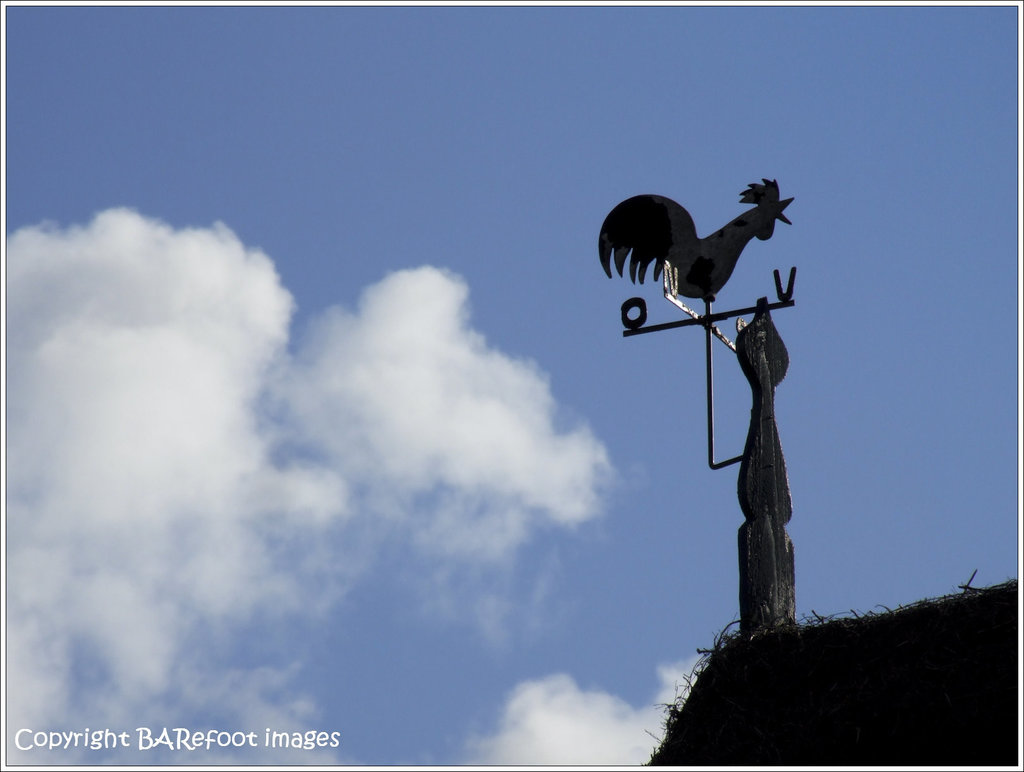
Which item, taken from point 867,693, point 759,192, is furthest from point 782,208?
point 867,693

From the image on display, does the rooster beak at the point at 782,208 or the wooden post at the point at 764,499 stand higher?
the rooster beak at the point at 782,208

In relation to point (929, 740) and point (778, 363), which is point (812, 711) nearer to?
point (929, 740)

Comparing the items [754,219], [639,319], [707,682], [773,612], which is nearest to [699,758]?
[707,682]

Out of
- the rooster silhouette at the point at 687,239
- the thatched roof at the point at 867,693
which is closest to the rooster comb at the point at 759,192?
the rooster silhouette at the point at 687,239

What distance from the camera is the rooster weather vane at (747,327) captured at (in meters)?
8.18

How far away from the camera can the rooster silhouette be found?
945cm

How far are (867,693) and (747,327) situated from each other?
2.56 m

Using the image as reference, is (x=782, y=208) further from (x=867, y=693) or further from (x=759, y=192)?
(x=867, y=693)

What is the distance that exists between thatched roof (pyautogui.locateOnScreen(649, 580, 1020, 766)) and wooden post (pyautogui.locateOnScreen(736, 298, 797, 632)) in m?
0.31

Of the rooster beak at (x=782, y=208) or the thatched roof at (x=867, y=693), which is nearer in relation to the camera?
the thatched roof at (x=867, y=693)

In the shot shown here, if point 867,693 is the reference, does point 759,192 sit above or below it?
above

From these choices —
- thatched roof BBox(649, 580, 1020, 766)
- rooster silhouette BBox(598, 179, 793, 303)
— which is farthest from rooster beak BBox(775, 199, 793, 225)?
thatched roof BBox(649, 580, 1020, 766)

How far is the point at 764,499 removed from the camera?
27.4 feet

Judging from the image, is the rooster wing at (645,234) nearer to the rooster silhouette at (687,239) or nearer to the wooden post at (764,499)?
the rooster silhouette at (687,239)
